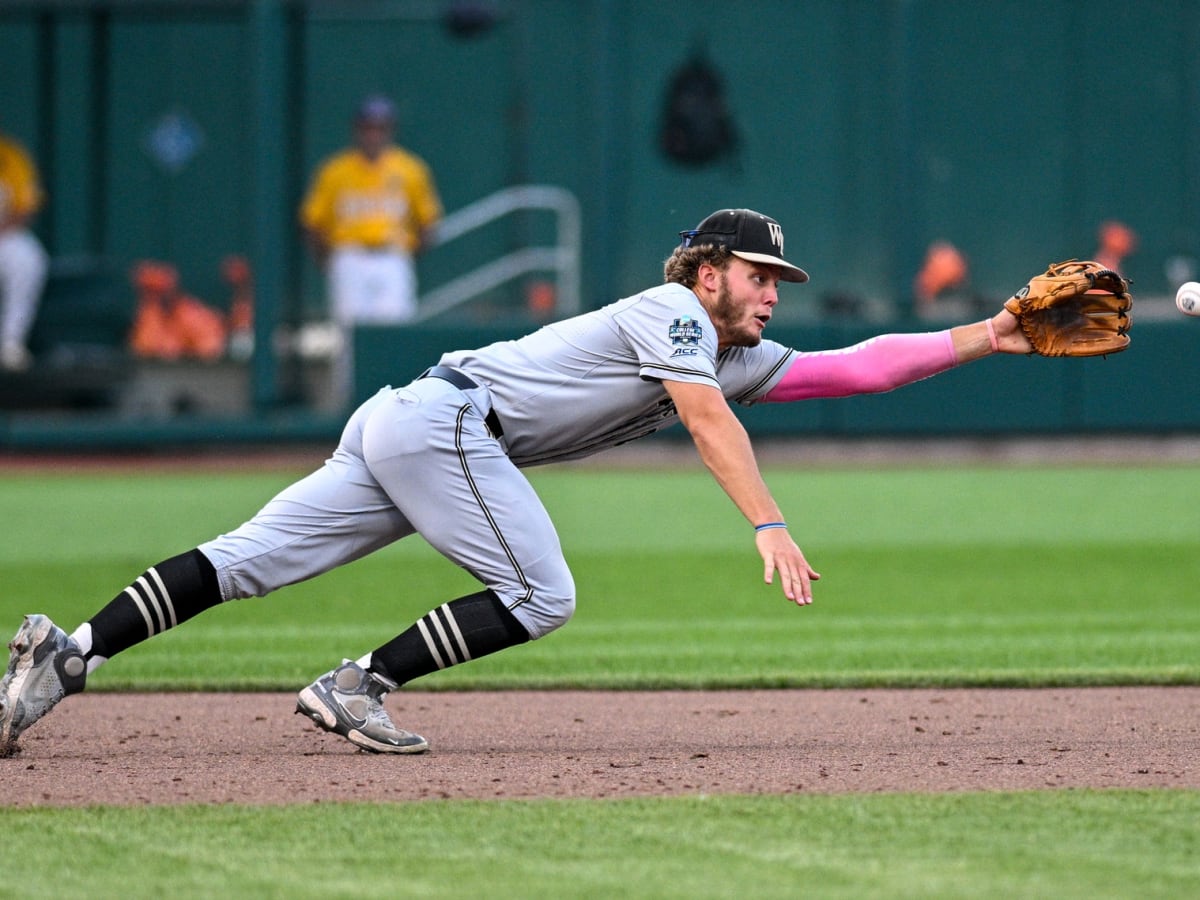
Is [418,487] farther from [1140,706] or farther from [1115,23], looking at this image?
[1115,23]

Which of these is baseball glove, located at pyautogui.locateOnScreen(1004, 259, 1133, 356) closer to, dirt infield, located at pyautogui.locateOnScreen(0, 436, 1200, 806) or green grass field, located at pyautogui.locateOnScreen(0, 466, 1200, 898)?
dirt infield, located at pyautogui.locateOnScreen(0, 436, 1200, 806)

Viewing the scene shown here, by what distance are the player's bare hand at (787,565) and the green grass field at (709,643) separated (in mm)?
515

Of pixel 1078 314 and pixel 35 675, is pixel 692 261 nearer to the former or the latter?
pixel 1078 314

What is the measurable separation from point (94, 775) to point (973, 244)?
1512cm

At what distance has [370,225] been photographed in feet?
49.8

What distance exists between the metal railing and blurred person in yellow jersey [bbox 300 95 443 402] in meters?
0.68

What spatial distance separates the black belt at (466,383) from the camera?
496cm

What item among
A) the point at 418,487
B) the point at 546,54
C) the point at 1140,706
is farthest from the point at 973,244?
the point at 418,487

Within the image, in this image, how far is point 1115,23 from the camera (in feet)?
60.9

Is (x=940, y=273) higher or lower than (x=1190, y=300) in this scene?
higher

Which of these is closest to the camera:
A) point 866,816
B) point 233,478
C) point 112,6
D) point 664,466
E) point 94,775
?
point 866,816

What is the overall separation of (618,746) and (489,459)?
88 centimetres

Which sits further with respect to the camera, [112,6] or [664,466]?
[112,6]

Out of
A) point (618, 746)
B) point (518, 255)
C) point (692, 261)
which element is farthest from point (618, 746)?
point (518, 255)
